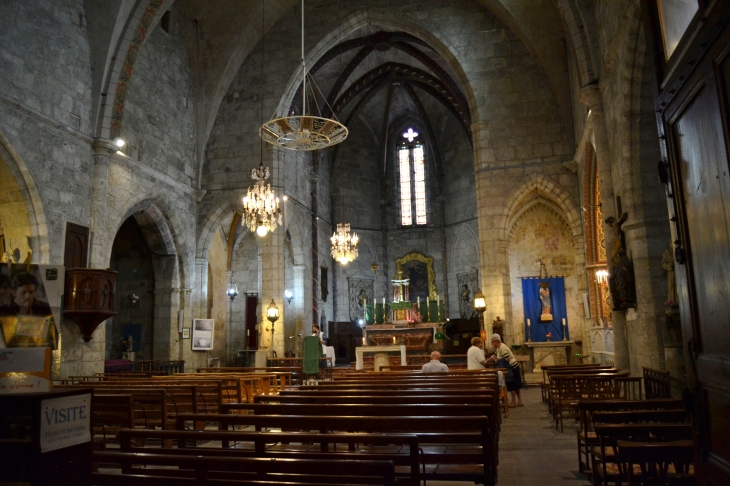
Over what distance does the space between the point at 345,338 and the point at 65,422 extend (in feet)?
71.6

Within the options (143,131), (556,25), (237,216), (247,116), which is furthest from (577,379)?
(237,216)

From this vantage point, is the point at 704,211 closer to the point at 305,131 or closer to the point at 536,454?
the point at 536,454

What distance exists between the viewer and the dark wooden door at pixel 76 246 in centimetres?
1234

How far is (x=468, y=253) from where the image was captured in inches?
1015

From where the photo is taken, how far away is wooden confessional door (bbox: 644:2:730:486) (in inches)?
128

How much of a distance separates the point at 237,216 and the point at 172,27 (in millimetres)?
6912

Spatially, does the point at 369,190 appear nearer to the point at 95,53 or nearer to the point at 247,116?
the point at 247,116

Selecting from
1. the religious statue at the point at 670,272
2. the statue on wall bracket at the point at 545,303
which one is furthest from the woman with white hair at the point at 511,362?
the statue on wall bracket at the point at 545,303

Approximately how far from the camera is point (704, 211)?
3.58 metres

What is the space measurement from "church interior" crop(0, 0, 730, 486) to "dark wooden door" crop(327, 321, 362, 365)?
0.31 ft

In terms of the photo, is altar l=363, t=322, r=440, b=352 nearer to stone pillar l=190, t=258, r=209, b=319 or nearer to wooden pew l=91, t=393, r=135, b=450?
stone pillar l=190, t=258, r=209, b=319

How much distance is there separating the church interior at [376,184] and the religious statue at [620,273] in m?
0.05

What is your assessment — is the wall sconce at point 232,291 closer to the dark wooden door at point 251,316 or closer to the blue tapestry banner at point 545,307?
the dark wooden door at point 251,316

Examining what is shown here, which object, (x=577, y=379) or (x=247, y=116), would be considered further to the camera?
(x=247, y=116)
